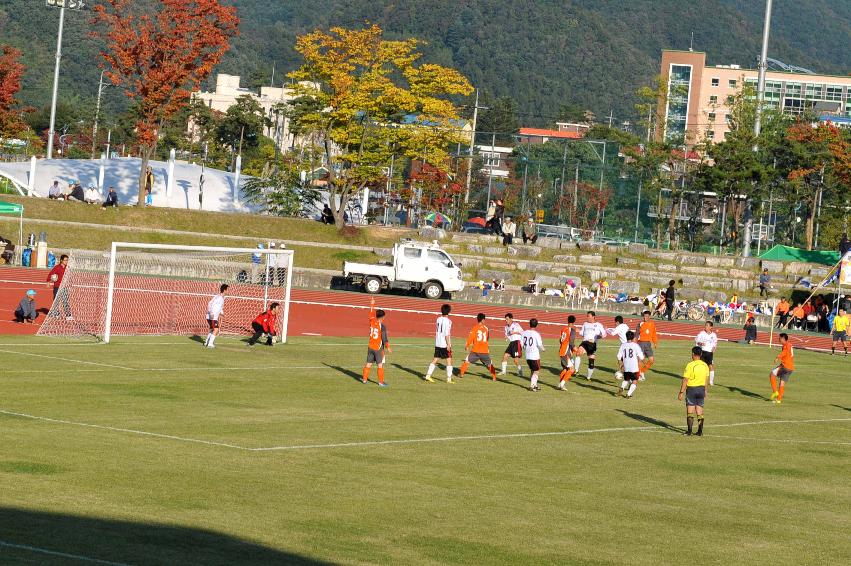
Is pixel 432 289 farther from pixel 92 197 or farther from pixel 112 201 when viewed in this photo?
pixel 92 197

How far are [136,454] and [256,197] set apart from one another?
5219 centimetres

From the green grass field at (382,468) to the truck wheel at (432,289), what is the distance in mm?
23123

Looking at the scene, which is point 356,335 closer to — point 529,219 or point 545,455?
point 545,455

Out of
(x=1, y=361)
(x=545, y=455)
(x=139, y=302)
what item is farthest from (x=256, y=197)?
(x=545, y=455)

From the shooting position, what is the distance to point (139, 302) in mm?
40188

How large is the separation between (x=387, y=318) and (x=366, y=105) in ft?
76.2

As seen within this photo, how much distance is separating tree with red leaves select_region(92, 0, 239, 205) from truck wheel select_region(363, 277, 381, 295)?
47.5 feet

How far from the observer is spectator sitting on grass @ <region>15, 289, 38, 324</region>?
3409 centimetres

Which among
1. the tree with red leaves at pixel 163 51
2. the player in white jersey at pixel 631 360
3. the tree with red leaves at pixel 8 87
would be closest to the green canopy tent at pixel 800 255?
the tree with red leaves at pixel 163 51

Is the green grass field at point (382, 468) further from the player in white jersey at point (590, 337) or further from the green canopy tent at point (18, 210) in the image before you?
the green canopy tent at point (18, 210)

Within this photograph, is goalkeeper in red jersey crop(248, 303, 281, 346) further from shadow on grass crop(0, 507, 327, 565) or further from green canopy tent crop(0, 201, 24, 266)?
green canopy tent crop(0, 201, 24, 266)

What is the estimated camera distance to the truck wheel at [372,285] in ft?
176

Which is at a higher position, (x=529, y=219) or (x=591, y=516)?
(x=529, y=219)

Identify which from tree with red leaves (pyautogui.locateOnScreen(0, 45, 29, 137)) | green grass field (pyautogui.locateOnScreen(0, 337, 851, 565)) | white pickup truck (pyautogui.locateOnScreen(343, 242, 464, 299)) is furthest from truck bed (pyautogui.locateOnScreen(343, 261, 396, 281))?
tree with red leaves (pyautogui.locateOnScreen(0, 45, 29, 137))
